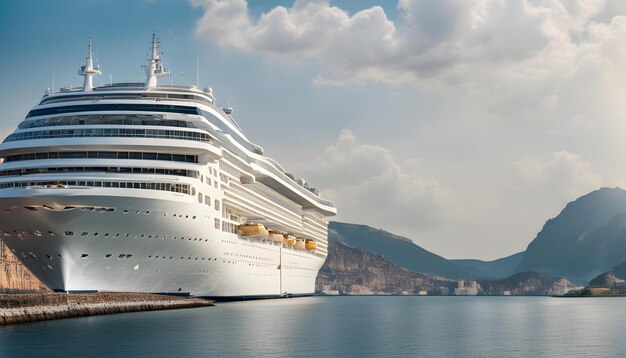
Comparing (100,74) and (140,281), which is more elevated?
(100,74)

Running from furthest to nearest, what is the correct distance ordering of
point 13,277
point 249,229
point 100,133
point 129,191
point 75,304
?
point 13,277, point 249,229, point 100,133, point 129,191, point 75,304

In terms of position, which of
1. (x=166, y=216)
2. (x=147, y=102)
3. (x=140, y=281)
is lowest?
(x=140, y=281)

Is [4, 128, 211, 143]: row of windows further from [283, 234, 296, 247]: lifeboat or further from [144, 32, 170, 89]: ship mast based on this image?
[283, 234, 296, 247]: lifeboat

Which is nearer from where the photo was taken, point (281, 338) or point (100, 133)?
point (281, 338)

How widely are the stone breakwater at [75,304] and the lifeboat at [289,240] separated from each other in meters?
35.0

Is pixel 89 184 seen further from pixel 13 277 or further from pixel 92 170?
pixel 13 277

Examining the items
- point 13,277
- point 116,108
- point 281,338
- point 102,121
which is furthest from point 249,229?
point 13,277

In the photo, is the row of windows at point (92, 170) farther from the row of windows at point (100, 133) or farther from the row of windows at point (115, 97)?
the row of windows at point (115, 97)

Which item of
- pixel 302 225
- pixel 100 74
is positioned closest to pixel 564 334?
pixel 100 74

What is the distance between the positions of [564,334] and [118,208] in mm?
33643

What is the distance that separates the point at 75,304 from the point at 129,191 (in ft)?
30.9

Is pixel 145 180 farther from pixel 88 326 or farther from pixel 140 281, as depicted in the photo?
pixel 88 326

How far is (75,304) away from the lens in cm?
6219

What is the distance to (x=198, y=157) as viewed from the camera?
7431 centimetres
